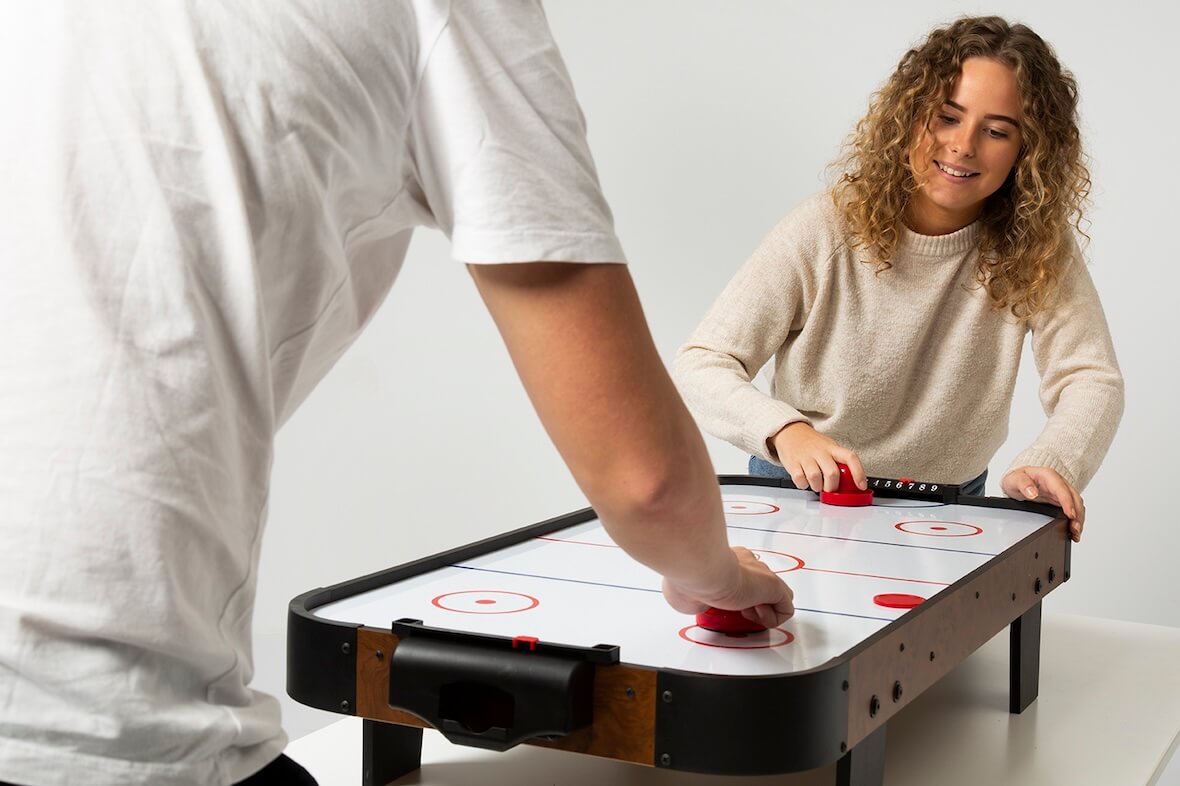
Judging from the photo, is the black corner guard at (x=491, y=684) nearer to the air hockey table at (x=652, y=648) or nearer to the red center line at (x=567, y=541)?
the air hockey table at (x=652, y=648)

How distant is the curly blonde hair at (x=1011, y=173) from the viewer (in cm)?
226

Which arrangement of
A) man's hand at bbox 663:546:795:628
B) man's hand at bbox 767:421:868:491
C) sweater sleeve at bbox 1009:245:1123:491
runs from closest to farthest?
man's hand at bbox 663:546:795:628 → man's hand at bbox 767:421:868:491 → sweater sleeve at bbox 1009:245:1123:491

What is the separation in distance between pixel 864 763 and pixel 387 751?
1.54 feet

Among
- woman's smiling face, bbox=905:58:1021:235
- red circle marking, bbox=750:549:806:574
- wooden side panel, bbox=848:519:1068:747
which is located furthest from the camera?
woman's smiling face, bbox=905:58:1021:235

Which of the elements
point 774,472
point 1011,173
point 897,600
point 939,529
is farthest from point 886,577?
point 1011,173

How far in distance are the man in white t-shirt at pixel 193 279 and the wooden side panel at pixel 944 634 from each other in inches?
20.5

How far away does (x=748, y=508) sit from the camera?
1.94m

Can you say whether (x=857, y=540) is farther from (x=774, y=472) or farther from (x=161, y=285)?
(x=161, y=285)

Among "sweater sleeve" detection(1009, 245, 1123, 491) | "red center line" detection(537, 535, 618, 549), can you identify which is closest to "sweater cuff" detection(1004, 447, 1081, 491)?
"sweater sleeve" detection(1009, 245, 1123, 491)

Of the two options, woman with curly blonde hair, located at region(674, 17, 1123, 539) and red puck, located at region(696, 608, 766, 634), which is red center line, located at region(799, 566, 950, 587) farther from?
woman with curly blonde hair, located at region(674, 17, 1123, 539)

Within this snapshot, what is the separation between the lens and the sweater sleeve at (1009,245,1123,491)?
82.5 inches

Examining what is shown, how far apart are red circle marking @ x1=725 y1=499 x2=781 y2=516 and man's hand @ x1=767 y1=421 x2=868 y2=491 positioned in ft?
0.24

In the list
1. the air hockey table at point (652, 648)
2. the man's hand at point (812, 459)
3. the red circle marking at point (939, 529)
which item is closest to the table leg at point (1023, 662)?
the air hockey table at point (652, 648)

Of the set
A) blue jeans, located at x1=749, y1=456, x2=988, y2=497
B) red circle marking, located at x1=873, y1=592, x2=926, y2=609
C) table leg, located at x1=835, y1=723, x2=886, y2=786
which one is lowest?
table leg, located at x1=835, y1=723, x2=886, y2=786
